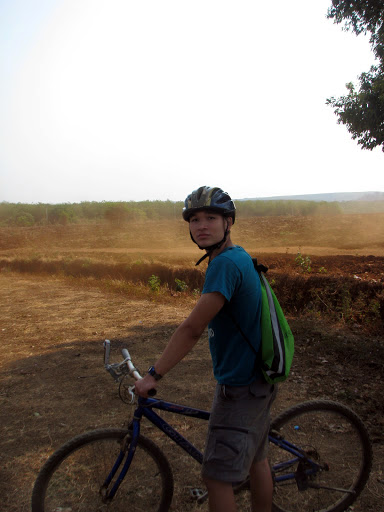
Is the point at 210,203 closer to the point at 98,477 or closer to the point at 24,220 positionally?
the point at 98,477

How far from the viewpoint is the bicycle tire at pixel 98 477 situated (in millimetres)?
2080

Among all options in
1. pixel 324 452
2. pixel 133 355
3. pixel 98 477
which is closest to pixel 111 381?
pixel 133 355

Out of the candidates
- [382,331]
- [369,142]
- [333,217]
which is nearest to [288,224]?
[333,217]

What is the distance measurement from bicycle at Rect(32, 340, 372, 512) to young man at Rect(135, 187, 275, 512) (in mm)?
291

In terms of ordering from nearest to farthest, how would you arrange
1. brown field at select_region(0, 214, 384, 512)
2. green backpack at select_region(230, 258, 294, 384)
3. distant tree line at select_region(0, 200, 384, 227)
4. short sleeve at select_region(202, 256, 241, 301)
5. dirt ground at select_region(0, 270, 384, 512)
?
short sleeve at select_region(202, 256, 241, 301) → green backpack at select_region(230, 258, 294, 384) → dirt ground at select_region(0, 270, 384, 512) → brown field at select_region(0, 214, 384, 512) → distant tree line at select_region(0, 200, 384, 227)

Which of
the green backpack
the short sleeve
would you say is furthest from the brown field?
the short sleeve

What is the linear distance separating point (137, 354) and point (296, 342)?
91.4 inches

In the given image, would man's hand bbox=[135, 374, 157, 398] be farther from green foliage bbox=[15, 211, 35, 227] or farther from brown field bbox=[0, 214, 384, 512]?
green foliage bbox=[15, 211, 35, 227]

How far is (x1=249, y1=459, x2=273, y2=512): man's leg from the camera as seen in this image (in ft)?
6.81

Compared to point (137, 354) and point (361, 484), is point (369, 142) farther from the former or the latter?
point (361, 484)

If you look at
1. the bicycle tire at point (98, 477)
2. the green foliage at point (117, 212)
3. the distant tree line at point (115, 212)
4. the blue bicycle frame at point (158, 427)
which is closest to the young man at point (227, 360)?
the blue bicycle frame at point (158, 427)

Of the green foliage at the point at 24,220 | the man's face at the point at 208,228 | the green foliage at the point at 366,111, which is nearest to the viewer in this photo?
the man's face at the point at 208,228

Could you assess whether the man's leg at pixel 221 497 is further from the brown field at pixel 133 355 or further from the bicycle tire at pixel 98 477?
the brown field at pixel 133 355

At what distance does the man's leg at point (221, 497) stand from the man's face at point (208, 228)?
1.12m
